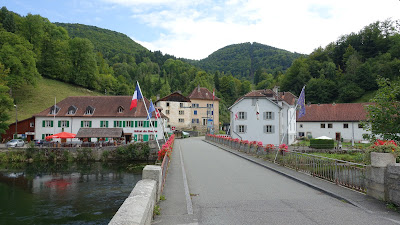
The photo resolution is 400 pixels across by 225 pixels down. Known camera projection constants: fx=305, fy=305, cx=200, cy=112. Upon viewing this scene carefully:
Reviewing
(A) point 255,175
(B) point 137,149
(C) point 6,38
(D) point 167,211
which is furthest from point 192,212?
(C) point 6,38

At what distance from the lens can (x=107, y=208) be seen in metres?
17.8

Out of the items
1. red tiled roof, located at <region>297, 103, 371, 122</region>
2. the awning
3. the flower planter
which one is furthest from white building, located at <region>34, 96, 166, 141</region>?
the flower planter

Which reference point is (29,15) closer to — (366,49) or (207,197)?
(207,197)

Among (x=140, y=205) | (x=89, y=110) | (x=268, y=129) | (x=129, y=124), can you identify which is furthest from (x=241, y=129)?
(x=140, y=205)

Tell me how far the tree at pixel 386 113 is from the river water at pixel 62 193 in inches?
618

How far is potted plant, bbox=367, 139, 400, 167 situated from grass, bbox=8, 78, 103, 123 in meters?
58.6

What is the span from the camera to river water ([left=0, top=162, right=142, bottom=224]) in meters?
16.7

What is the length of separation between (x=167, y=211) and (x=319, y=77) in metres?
109

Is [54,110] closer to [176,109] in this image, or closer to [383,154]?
[176,109]

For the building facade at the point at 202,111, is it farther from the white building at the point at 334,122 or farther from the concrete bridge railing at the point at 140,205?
the concrete bridge railing at the point at 140,205

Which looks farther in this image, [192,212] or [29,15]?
[29,15]

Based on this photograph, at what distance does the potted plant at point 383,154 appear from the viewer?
859 centimetres

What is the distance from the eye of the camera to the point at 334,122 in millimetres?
61125

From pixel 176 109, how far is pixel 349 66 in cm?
5871
